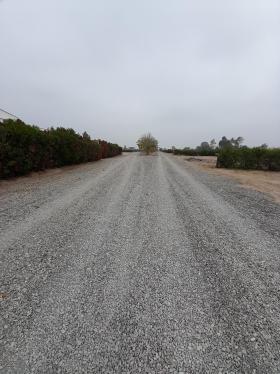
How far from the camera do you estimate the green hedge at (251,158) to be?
51.2 ft

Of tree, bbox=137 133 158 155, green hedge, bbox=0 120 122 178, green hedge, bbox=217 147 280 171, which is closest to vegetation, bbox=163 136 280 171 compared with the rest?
green hedge, bbox=217 147 280 171

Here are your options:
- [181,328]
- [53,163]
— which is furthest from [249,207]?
[53,163]

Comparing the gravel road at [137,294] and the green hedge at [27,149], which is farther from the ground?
the green hedge at [27,149]

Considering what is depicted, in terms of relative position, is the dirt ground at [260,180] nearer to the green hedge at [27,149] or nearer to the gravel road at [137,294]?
the gravel road at [137,294]

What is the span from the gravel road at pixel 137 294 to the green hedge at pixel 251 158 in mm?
13485

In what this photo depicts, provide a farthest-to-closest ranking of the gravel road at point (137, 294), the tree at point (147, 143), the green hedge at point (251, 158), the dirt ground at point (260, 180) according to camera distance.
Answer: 1. the tree at point (147, 143)
2. the green hedge at point (251, 158)
3. the dirt ground at point (260, 180)
4. the gravel road at point (137, 294)

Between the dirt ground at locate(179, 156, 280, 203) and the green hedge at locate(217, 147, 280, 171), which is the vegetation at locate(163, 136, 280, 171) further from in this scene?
the dirt ground at locate(179, 156, 280, 203)

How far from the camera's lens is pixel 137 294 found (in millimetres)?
2029

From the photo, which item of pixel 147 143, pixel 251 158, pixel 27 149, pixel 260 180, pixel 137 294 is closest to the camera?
pixel 137 294

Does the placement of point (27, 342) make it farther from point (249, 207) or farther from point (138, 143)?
point (138, 143)

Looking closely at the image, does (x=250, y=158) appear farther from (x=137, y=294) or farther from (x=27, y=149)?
(x=137, y=294)

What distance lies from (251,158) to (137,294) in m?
16.8

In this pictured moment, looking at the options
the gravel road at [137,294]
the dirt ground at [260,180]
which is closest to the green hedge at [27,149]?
the gravel road at [137,294]

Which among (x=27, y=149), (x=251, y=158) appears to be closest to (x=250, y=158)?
(x=251, y=158)
